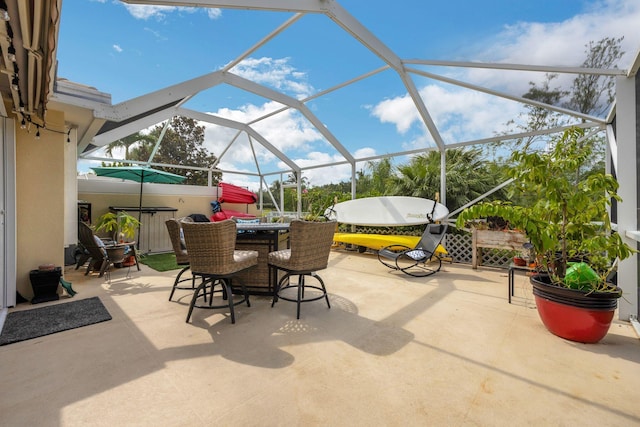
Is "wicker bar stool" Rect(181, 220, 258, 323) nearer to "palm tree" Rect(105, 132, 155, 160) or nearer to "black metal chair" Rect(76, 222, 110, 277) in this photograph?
"black metal chair" Rect(76, 222, 110, 277)

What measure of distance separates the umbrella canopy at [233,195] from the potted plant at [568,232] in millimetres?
8099

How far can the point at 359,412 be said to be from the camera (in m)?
1.53

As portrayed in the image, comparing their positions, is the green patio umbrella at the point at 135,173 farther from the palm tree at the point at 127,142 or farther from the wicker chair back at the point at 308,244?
the palm tree at the point at 127,142

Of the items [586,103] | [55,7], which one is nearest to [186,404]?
[55,7]

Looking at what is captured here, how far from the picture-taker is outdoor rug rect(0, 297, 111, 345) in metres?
2.47

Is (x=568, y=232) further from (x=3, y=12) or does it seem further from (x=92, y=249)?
(x=92, y=249)

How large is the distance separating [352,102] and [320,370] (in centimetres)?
609

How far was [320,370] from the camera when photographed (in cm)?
193

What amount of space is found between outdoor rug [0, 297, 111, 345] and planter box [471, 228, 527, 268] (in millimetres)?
5796

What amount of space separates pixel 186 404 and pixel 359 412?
99cm

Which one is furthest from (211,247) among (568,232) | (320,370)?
(568,232)

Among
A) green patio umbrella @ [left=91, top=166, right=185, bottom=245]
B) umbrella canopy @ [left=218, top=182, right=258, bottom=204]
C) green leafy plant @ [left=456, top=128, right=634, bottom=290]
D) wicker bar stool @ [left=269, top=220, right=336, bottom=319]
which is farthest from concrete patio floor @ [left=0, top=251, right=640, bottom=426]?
umbrella canopy @ [left=218, top=182, right=258, bottom=204]

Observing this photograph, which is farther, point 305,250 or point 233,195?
point 233,195

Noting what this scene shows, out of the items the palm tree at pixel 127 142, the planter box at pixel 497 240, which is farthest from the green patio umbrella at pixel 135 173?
the planter box at pixel 497 240
